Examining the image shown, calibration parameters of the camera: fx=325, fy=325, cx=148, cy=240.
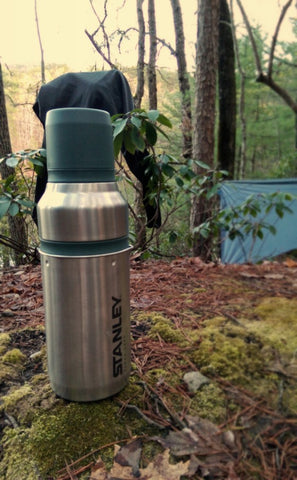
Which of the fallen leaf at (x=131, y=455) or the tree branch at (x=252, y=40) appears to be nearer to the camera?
the fallen leaf at (x=131, y=455)

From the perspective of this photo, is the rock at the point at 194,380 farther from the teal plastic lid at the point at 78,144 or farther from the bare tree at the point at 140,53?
the bare tree at the point at 140,53

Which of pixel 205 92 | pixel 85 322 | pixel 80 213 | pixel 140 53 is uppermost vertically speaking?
pixel 140 53

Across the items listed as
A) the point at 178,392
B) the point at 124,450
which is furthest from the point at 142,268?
the point at 124,450

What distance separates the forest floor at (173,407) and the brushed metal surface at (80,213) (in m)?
0.53

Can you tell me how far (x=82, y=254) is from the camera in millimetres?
944

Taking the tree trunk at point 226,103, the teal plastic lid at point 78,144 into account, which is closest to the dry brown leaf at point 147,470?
the teal plastic lid at point 78,144

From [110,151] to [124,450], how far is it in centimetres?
84

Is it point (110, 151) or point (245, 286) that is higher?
point (110, 151)

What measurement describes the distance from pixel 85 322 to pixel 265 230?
17.6 ft

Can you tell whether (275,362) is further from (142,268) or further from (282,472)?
(142,268)

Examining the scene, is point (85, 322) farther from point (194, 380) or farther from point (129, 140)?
point (129, 140)

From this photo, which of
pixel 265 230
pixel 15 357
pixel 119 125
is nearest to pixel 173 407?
pixel 15 357

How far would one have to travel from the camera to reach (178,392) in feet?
3.52

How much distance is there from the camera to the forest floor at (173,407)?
83 cm
